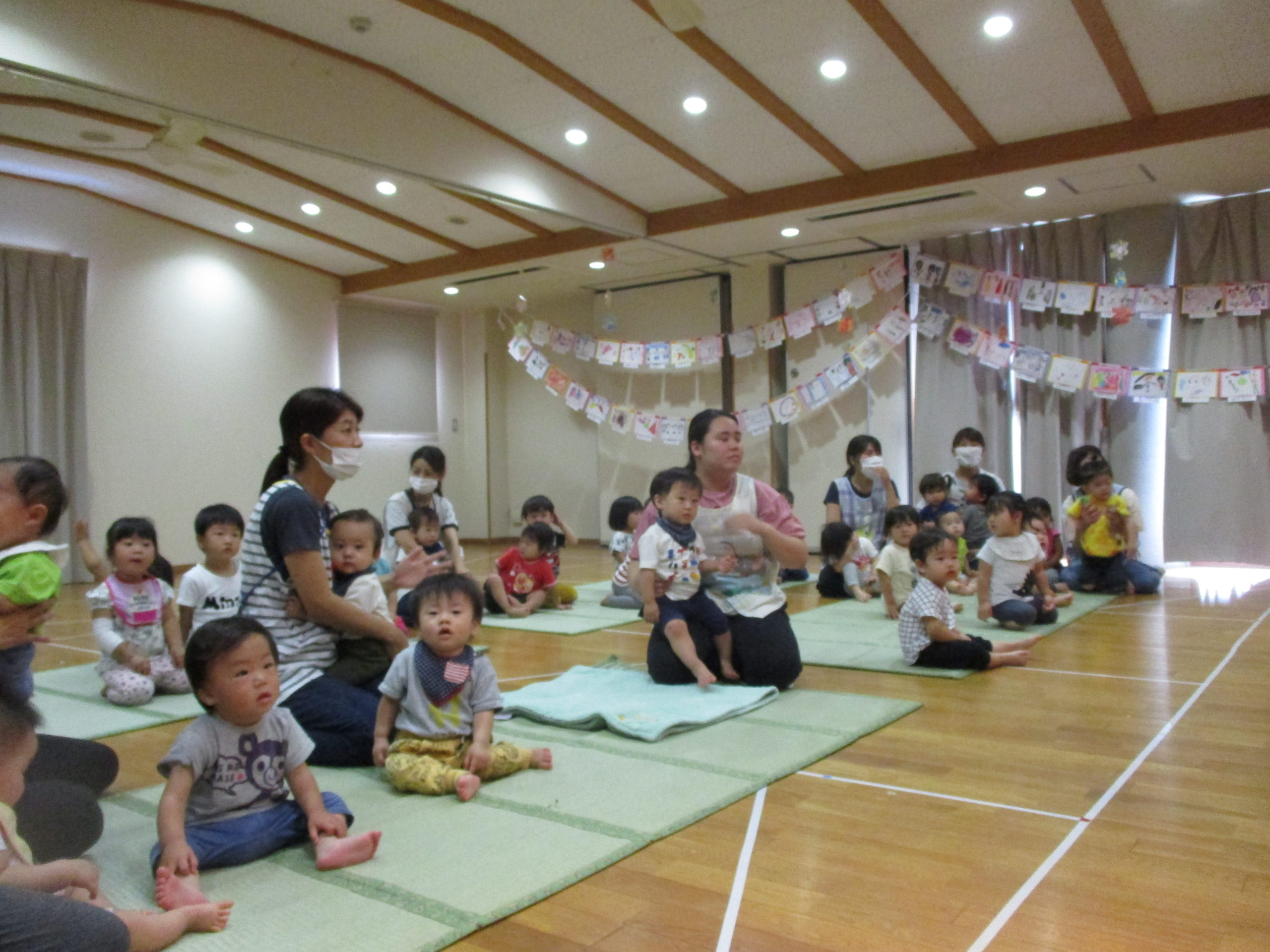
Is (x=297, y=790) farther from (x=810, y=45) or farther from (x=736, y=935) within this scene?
(x=810, y=45)

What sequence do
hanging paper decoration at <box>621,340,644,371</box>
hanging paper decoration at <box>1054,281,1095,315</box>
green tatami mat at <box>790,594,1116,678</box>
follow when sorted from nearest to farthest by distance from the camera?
green tatami mat at <box>790,594,1116,678</box> < hanging paper decoration at <box>1054,281,1095,315</box> < hanging paper decoration at <box>621,340,644,371</box>

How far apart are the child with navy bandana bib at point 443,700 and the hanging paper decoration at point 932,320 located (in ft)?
18.3

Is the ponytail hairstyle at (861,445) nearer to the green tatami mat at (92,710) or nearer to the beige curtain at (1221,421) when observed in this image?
the beige curtain at (1221,421)

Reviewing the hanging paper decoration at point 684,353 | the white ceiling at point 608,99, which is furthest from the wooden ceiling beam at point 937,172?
the hanging paper decoration at point 684,353

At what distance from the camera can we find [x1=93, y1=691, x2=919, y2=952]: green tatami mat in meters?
1.64

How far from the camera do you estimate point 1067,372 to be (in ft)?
21.8

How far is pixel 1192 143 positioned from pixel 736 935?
201 inches

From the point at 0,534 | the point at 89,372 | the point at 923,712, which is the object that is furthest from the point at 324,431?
the point at 89,372

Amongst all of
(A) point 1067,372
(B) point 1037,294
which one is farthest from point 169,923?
(B) point 1037,294

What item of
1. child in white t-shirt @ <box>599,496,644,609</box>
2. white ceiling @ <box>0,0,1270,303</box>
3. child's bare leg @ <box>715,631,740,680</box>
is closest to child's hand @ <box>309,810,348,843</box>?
child's bare leg @ <box>715,631,740,680</box>

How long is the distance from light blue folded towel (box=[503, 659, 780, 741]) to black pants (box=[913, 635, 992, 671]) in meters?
0.71

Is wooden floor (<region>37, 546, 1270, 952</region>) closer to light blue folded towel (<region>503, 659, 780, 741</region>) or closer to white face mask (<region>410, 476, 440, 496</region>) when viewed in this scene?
light blue folded towel (<region>503, 659, 780, 741</region>)

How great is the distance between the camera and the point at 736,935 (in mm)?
1596

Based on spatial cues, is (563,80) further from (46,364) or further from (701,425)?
(46,364)
